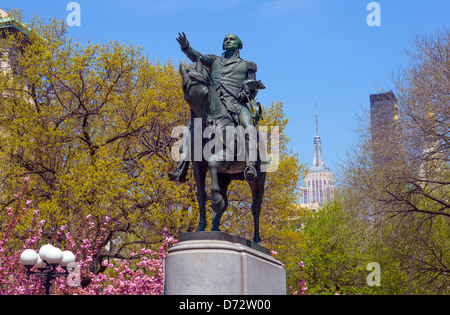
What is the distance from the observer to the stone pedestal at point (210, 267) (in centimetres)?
828

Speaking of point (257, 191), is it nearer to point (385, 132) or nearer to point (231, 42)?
point (231, 42)

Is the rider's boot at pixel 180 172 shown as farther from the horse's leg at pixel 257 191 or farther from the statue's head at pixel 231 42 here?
the statue's head at pixel 231 42

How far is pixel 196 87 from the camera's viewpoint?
9.55 meters

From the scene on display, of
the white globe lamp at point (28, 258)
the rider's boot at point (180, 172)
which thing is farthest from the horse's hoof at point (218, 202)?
the white globe lamp at point (28, 258)

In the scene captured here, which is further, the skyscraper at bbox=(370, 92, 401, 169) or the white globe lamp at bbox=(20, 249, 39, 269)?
the skyscraper at bbox=(370, 92, 401, 169)

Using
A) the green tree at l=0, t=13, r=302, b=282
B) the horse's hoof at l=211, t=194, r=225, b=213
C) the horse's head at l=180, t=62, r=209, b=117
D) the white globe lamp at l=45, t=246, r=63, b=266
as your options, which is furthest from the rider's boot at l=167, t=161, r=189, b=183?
the green tree at l=0, t=13, r=302, b=282

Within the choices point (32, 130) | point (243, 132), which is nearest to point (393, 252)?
point (32, 130)

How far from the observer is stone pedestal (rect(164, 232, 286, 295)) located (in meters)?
8.28

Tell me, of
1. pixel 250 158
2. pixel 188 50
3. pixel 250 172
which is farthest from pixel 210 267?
pixel 188 50

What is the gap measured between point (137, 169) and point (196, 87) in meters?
16.7

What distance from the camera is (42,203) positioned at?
2280 centimetres

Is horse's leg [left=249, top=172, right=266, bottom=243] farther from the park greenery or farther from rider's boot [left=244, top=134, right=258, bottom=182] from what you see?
the park greenery

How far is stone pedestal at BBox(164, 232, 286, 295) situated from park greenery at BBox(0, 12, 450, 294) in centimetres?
1203

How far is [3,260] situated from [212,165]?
11.0 meters
